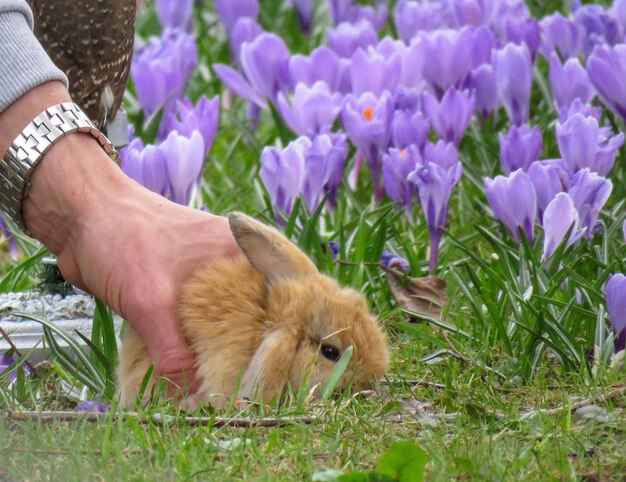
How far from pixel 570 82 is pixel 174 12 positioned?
267 centimetres

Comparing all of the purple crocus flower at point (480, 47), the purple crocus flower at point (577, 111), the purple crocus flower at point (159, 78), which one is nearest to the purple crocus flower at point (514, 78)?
the purple crocus flower at point (480, 47)

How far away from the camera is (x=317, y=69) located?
15.6ft

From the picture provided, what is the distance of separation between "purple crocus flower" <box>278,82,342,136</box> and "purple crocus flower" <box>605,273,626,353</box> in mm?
1572

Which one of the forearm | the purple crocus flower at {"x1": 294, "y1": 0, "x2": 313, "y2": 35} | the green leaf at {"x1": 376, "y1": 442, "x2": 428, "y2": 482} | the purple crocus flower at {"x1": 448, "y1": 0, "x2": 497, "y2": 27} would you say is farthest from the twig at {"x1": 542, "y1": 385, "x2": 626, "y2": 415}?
the purple crocus flower at {"x1": 294, "y1": 0, "x2": 313, "y2": 35}

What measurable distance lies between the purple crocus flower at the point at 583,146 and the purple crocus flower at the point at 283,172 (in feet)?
2.67

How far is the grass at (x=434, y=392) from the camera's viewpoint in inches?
95.0

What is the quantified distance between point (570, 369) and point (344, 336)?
0.82 metres

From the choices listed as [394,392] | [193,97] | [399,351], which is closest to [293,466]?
[394,392]

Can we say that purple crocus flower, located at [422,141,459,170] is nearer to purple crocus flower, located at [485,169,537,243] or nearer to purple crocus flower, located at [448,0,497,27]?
purple crocus flower, located at [485,169,537,243]

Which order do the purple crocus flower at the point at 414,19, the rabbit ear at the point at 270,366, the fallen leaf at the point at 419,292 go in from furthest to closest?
the purple crocus flower at the point at 414,19 → the fallen leaf at the point at 419,292 → the rabbit ear at the point at 270,366

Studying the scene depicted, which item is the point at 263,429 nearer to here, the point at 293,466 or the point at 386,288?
the point at 293,466

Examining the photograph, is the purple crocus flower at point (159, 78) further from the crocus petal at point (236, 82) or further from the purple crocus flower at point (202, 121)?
the purple crocus flower at point (202, 121)

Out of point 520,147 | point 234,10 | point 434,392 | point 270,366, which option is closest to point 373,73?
point 520,147

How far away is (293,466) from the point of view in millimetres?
2459
